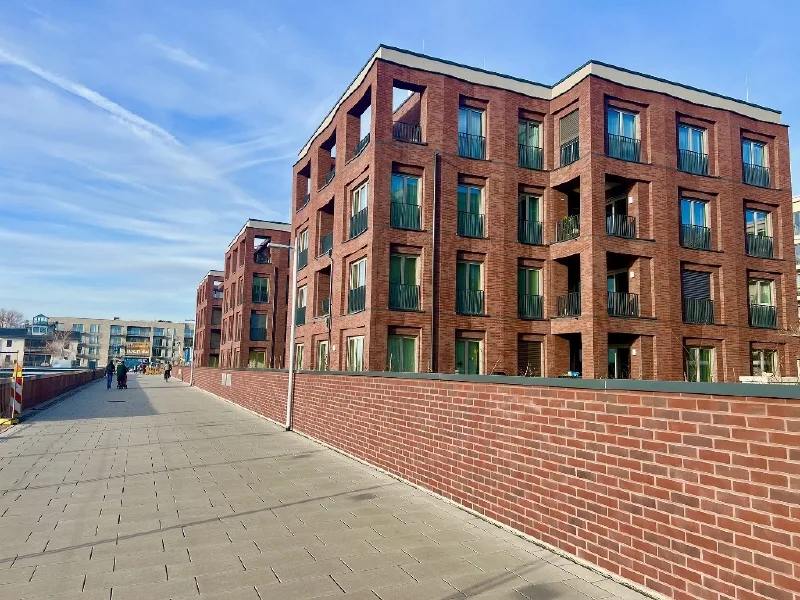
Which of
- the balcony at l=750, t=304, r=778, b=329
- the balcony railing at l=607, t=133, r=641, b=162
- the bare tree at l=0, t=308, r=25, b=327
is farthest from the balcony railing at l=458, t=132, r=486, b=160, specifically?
the bare tree at l=0, t=308, r=25, b=327

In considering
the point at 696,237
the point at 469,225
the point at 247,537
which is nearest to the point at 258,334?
the point at 469,225

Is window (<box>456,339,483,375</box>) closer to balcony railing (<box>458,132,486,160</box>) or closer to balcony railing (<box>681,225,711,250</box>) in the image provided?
balcony railing (<box>458,132,486,160</box>)

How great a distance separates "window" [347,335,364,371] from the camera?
2167 centimetres

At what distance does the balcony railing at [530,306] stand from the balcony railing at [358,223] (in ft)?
23.2

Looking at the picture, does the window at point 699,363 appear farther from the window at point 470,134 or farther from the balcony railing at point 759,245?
A: the window at point 470,134

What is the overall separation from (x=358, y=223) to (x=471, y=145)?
5.60 m

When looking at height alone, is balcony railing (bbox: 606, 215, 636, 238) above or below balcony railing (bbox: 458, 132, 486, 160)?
below

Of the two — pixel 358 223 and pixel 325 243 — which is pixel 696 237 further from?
pixel 325 243

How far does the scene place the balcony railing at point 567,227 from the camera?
75.6 feet

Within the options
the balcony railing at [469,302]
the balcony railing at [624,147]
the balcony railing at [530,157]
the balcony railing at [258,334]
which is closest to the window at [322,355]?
the balcony railing at [469,302]

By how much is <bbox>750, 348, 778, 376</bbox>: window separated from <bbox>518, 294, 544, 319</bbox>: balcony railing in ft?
31.4

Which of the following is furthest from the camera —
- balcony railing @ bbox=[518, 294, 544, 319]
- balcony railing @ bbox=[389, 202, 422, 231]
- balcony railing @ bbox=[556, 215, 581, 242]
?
balcony railing @ bbox=[556, 215, 581, 242]

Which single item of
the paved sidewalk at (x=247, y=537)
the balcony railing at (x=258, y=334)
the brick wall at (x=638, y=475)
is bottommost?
the paved sidewalk at (x=247, y=537)

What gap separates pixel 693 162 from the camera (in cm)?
2386
